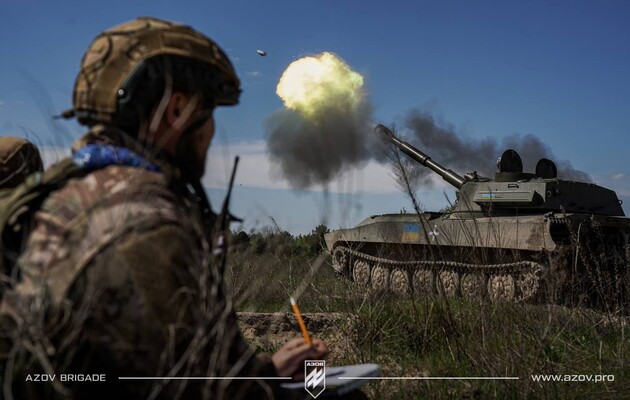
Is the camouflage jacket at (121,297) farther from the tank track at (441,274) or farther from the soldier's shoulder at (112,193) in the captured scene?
the tank track at (441,274)

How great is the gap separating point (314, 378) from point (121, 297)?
2.60ft

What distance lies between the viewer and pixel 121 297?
5.82 feet

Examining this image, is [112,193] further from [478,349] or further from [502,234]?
[502,234]

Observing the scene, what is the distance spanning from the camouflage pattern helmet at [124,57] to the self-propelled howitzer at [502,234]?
8.62 meters

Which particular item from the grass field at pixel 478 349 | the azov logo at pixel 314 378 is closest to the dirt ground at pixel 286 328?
the grass field at pixel 478 349

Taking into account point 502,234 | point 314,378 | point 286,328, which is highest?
point 502,234

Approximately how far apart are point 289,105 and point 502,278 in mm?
4664

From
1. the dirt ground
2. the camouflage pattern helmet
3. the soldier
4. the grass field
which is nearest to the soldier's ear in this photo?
the soldier

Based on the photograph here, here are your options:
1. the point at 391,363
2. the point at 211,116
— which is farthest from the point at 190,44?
the point at 391,363

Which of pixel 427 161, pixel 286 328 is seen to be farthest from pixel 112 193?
pixel 427 161

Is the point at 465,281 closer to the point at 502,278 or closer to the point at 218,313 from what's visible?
the point at 502,278

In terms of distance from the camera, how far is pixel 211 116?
7.63 feet

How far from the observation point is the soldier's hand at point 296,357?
2.21 meters

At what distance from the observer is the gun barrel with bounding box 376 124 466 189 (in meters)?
14.6
